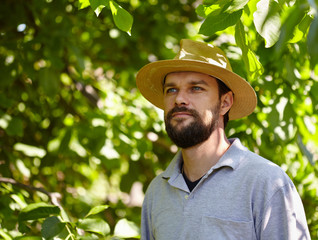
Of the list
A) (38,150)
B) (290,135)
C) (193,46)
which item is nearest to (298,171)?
(290,135)

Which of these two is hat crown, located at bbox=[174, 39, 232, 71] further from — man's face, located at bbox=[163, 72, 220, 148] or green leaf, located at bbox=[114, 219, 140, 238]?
green leaf, located at bbox=[114, 219, 140, 238]

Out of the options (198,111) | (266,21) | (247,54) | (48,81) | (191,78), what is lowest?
(48,81)

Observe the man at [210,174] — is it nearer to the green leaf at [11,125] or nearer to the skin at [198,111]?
the skin at [198,111]

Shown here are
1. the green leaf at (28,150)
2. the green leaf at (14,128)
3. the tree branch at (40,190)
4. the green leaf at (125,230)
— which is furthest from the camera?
the green leaf at (28,150)

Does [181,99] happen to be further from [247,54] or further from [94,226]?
[94,226]

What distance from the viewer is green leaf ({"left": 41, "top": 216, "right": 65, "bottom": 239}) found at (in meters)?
2.11

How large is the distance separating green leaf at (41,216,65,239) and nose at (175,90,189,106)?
76 cm

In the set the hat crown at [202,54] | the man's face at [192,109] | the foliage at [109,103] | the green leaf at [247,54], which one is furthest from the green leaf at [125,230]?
the green leaf at [247,54]

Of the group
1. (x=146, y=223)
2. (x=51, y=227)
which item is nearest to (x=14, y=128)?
(x=51, y=227)

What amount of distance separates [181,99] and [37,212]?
0.89 m

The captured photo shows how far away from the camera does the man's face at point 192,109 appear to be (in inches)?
83.1

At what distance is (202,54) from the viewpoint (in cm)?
222

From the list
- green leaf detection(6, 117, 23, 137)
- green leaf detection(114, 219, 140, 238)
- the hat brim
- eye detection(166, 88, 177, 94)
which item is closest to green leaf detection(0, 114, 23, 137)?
green leaf detection(6, 117, 23, 137)

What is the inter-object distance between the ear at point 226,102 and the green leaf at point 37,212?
36.3 inches
